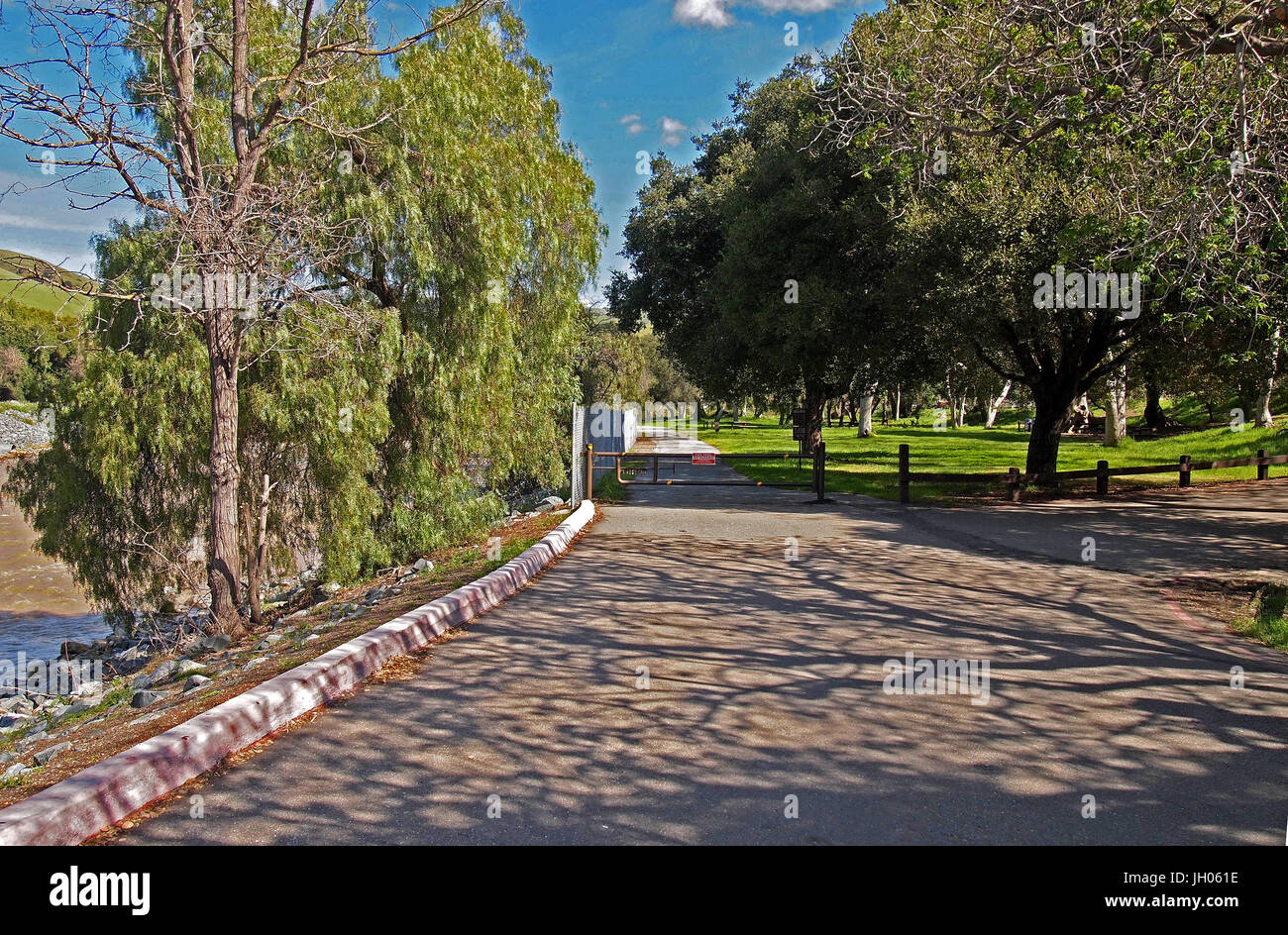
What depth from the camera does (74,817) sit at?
154 inches

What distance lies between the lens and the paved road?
4.04 metres

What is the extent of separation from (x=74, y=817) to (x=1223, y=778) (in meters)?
5.60

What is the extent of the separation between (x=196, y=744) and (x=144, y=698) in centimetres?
421

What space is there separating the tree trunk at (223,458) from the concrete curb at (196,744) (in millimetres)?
4716

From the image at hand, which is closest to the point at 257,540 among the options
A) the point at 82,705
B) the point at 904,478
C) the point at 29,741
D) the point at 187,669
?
the point at 187,669

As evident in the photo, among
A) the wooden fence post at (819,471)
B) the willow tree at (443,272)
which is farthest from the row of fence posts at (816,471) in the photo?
the willow tree at (443,272)

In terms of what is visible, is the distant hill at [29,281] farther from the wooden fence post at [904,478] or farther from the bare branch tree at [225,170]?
the wooden fence post at [904,478]

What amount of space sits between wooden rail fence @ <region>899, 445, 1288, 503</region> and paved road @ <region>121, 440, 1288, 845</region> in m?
7.59

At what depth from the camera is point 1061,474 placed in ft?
70.2

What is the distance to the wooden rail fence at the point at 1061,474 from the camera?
17.4 m

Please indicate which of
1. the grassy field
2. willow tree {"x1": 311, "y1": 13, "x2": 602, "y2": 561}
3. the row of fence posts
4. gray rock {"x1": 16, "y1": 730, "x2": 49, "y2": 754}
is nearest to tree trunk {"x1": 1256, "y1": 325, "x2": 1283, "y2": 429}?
the grassy field

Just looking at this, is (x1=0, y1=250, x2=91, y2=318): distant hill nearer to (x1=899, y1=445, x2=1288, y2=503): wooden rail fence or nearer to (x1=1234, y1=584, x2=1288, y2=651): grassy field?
(x1=1234, y1=584, x2=1288, y2=651): grassy field

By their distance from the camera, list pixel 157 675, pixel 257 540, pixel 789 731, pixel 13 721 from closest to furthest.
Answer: pixel 789 731 < pixel 13 721 < pixel 157 675 < pixel 257 540

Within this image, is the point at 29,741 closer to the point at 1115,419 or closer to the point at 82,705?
the point at 82,705
